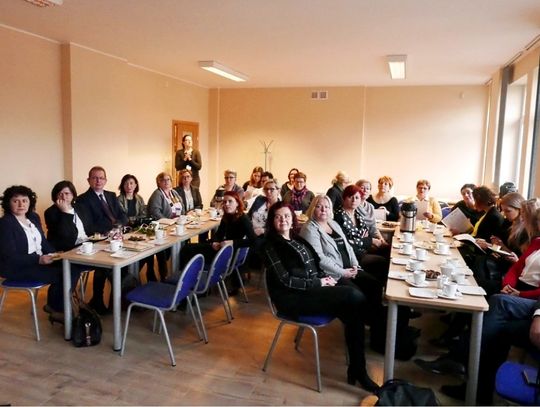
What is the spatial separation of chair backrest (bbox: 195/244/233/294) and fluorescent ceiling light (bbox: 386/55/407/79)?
12.7 ft

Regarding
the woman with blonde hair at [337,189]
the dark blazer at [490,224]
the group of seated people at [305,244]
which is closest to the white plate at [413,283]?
the group of seated people at [305,244]

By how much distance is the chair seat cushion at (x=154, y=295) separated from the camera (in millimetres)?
3092

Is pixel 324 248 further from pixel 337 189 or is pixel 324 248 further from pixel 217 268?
pixel 337 189

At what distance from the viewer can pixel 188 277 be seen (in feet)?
10.1

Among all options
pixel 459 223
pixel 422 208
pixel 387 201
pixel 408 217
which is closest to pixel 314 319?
pixel 408 217

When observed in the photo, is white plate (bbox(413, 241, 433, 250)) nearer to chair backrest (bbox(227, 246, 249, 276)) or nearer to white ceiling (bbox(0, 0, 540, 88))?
chair backrest (bbox(227, 246, 249, 276))

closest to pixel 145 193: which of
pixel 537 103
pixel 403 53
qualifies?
pixel 403 53

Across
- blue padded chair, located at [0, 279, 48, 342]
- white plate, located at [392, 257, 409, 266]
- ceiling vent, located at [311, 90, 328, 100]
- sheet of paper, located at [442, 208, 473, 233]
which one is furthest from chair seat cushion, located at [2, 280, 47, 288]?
ceiling vent, located at [311, 90, 328, 100]

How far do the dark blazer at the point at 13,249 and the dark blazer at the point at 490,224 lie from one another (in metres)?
3.86

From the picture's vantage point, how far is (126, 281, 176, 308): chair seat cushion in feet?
10.1

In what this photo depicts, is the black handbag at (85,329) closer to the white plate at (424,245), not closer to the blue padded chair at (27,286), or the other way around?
the blue padded chair at (27,286)

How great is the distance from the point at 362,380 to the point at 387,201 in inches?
125

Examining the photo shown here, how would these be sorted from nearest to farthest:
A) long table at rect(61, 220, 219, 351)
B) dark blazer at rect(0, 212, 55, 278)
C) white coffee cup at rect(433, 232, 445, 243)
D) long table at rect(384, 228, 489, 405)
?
long table at rect(384, 228, 489, 405) < long table at rect(61, 220, 219, 351) < dark blazer at rect(0, 212, 55, 278) < white coffee cup at rect(433, 232, 445, 243)

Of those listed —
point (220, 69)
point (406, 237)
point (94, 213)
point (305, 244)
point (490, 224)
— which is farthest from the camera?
point (220, 69)
